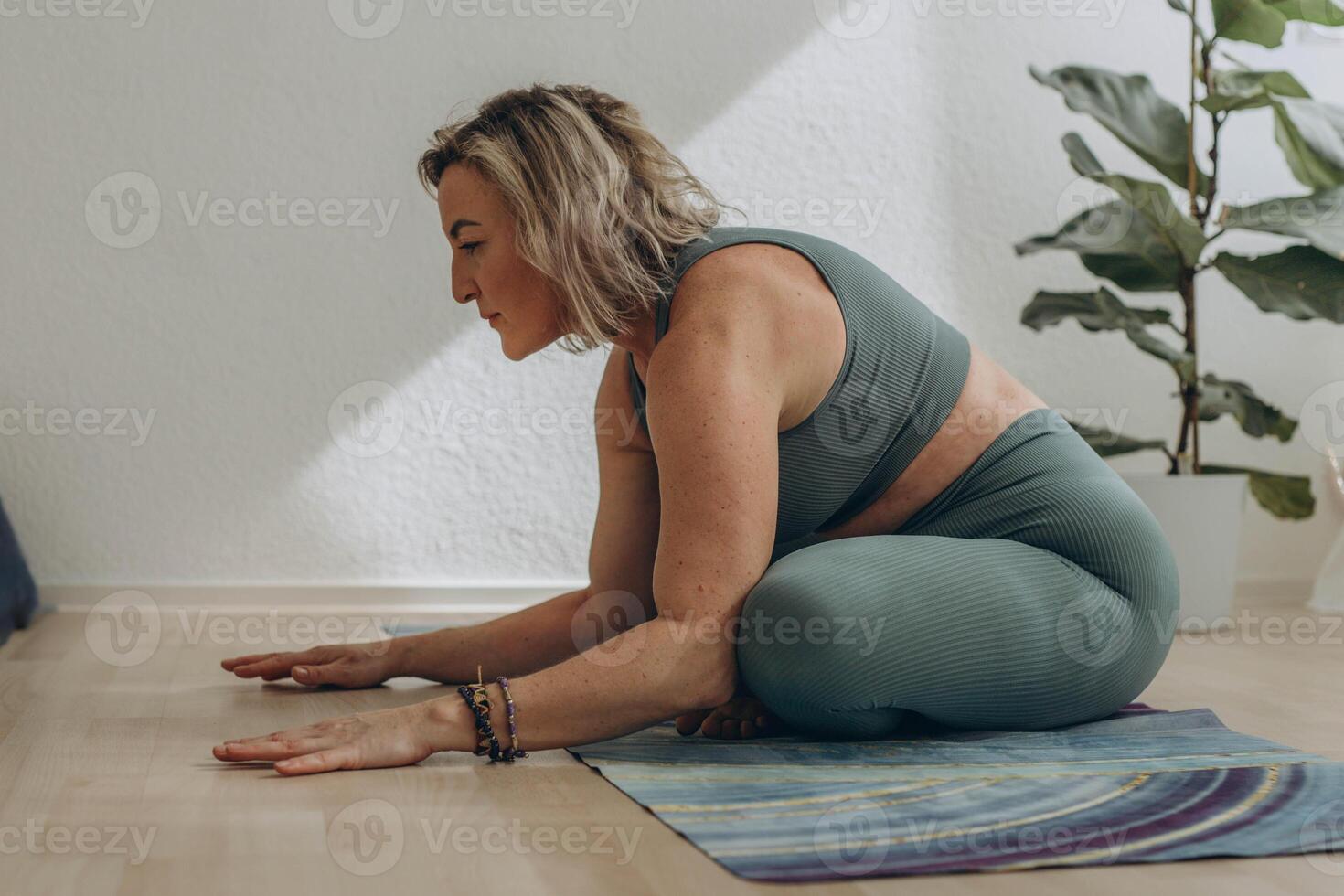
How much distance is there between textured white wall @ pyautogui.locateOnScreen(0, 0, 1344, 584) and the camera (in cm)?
262

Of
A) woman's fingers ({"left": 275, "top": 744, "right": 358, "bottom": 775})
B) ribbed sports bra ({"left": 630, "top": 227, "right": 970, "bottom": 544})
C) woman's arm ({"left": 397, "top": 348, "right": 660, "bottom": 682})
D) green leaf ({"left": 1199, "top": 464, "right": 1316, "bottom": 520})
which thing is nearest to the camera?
woman's fingers ({"left": 275, "top": 744, "right": 358, "bottom": 775})

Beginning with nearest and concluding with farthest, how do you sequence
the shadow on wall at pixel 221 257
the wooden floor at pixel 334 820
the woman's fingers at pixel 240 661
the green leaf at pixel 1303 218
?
the wooden floor at pixel 334 820, the woman's fingers at pixel 240 661, the green leaf at pixel 1303 218, the shadow on wall at pixel 221 257

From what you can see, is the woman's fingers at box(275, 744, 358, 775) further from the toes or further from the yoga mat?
the toes

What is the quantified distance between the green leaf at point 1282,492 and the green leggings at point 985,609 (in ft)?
3.91

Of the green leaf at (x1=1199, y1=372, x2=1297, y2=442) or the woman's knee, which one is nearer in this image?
the woman's knee

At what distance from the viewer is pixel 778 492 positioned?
1.38 metres

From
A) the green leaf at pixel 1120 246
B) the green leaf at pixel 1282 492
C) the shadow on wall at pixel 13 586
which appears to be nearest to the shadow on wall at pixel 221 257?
the shadow on wall at pixel 13 586

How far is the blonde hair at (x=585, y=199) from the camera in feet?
4.55

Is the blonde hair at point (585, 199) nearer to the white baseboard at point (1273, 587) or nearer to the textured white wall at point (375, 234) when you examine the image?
the textured white wall at point (375, 234)

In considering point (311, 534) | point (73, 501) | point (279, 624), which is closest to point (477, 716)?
point (279, 624)

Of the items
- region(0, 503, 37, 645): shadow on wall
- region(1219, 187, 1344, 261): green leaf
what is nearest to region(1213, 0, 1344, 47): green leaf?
region(1219, 187, 1344, 261): green leaf

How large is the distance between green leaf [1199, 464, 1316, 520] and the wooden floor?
0.90 metres

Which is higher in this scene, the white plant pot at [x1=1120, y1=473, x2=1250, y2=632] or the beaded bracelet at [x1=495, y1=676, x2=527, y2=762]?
the beaded bracelet at [x1=495, y1=676, x2=527, y2=762]

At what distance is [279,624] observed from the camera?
248 cm
